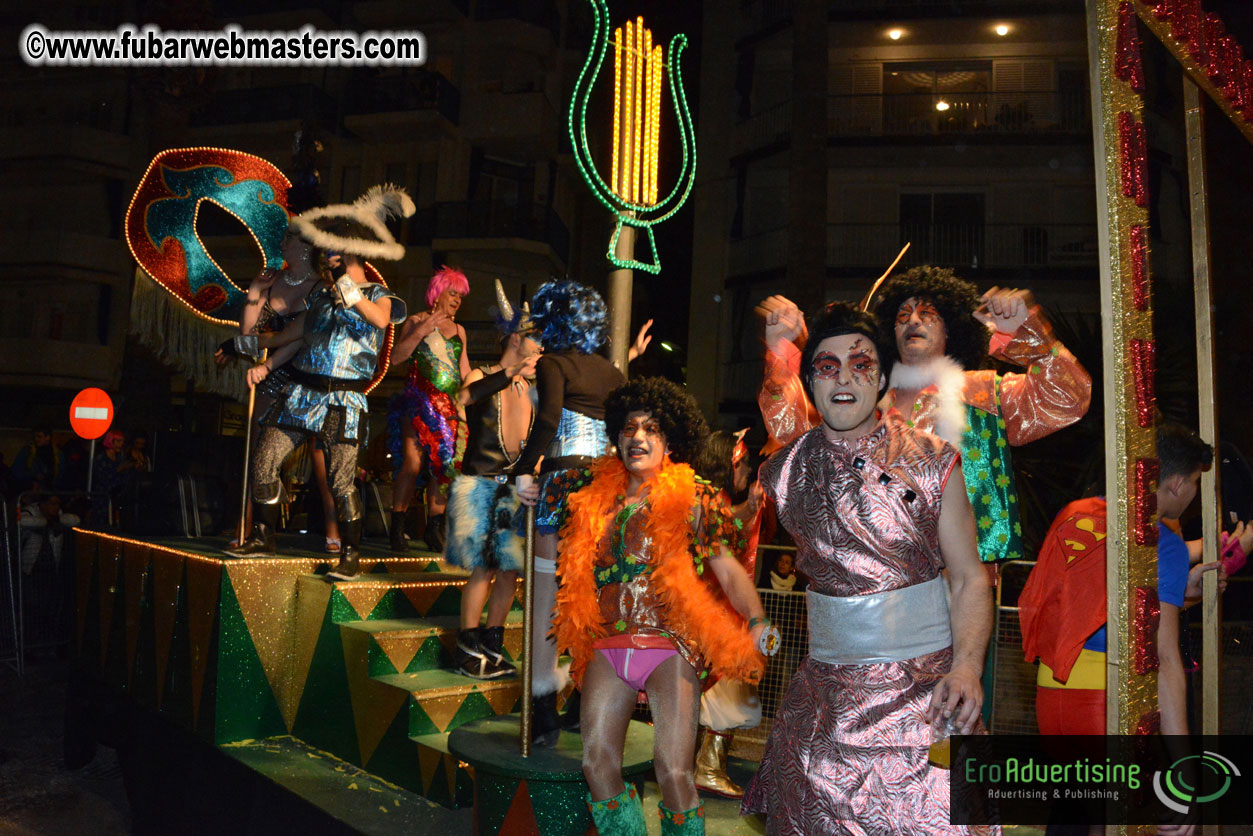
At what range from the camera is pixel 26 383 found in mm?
23016

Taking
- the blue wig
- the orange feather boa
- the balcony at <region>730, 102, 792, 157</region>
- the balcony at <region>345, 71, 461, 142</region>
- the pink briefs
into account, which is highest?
the balcony at <region>345, 71, 461, 142</region>

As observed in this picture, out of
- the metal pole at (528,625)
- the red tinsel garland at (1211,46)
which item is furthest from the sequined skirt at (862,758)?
the red tinsel garland at (1211,46)

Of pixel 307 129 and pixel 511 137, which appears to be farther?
pixel 511 137

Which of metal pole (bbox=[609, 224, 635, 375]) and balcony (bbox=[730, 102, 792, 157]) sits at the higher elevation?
balcony (bbox=[730, 102, 792, 157])

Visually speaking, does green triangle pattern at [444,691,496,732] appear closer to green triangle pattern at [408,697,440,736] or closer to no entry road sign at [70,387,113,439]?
green triangle pattern at [408,697,440,736]

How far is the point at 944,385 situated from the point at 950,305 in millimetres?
250

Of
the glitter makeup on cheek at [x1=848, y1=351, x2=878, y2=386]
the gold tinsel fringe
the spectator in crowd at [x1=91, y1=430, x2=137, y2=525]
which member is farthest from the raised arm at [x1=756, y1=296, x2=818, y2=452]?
the spectator in crowd at [x1=91, y1=430, x2=137, y2=525]

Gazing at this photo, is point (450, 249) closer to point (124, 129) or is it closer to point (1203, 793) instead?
point (124, 129)

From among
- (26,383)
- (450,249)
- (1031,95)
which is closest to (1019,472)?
(1031,95)

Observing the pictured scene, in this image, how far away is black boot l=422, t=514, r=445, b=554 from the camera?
253 inches

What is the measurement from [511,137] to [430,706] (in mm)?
18297

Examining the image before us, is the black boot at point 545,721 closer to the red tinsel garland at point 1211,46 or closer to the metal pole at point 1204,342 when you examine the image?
the metal pole at point 1204,342

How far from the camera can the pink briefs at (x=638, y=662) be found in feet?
9.50

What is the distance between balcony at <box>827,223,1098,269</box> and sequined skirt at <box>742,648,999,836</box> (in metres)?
15.2
